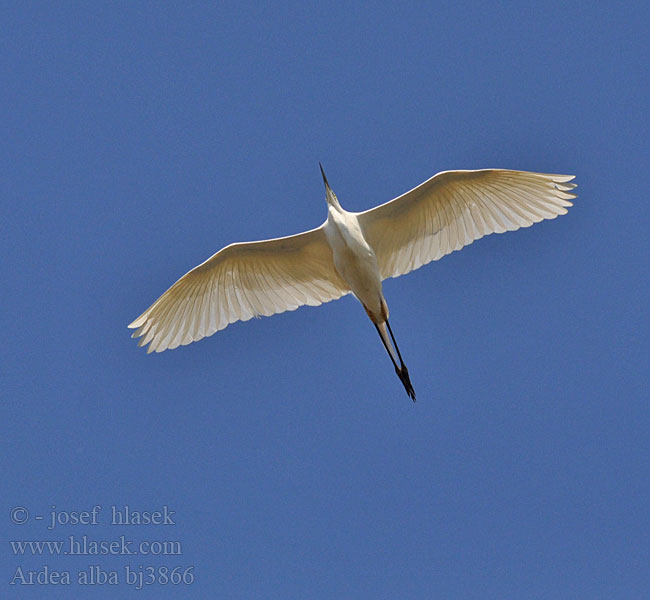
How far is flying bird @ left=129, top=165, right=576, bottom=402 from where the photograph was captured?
13.2 m

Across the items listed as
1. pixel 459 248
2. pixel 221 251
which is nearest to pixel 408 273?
pixel 459 248

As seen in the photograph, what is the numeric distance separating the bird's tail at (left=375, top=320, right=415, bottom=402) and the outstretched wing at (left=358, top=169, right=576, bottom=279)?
3.10ft

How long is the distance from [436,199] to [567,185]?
1649 millimetres

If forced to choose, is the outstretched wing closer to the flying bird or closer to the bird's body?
the flying bird

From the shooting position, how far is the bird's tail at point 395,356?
45.5 ft

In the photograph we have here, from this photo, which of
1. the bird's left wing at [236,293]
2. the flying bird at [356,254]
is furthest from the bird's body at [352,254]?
the bird's left wing at [236,293]

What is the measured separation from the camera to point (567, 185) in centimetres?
1319

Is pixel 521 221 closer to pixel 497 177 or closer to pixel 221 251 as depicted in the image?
pixel 497 177

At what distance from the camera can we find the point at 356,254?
42.6 feet

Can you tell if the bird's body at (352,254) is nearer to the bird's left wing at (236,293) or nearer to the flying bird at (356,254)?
the flying bird at (356,254)

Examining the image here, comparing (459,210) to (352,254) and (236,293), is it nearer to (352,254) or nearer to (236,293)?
(352,254)

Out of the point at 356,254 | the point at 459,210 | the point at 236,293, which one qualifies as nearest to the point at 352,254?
the point at 356,254

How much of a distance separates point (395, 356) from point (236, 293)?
229 centimetres

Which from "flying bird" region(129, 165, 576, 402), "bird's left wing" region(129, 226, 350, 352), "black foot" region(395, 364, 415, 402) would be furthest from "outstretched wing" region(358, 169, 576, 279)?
"black foot" region(395, 364, 415, 402)
